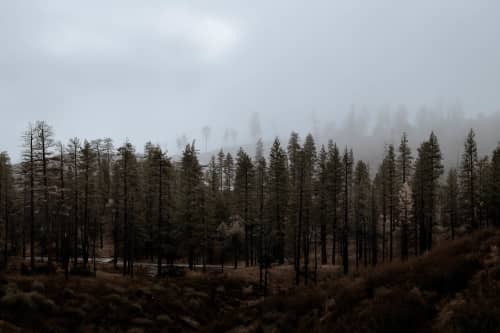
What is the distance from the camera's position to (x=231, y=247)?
5531 cm

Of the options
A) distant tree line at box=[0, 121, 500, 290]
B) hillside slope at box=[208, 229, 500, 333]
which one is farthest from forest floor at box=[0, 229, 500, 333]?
distant tree line at box=[0, 121, 500, 290]

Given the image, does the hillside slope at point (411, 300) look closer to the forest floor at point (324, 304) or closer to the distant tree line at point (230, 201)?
the forest floor at point (324, 304)

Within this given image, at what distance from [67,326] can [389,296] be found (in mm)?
16890

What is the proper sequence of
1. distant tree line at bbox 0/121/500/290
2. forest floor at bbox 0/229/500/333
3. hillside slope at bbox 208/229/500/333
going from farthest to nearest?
distant tree line at bbox 0/121/500/290, forest floor at bbox 0/229/500/333, hillside slope at bbox 208/229/500/333

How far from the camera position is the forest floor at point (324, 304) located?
7668mm

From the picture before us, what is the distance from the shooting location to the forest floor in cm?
767

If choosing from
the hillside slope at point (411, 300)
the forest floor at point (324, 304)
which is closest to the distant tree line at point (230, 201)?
the forest floor at point (324, 304)

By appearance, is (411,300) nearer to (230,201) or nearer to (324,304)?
(324,304)

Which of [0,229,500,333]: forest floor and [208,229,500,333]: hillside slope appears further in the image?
[0,229,500,333]: forest floor

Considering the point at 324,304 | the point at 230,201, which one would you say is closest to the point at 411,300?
the point at 324,304

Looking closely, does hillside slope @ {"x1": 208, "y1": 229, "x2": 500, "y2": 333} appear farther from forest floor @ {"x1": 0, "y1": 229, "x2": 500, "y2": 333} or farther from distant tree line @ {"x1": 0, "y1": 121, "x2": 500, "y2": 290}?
distant tree line @ {"x1": 0, "y1": 121, "x2": 500, "y2": 290}

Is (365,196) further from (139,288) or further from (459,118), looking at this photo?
(459,118)

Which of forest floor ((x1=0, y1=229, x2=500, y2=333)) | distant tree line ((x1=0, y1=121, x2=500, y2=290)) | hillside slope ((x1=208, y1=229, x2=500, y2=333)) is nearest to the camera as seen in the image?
hillside slope ((x1=208, y1=229, x2=500, y2=333))

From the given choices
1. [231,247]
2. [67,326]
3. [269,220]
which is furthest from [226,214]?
[67,326]
